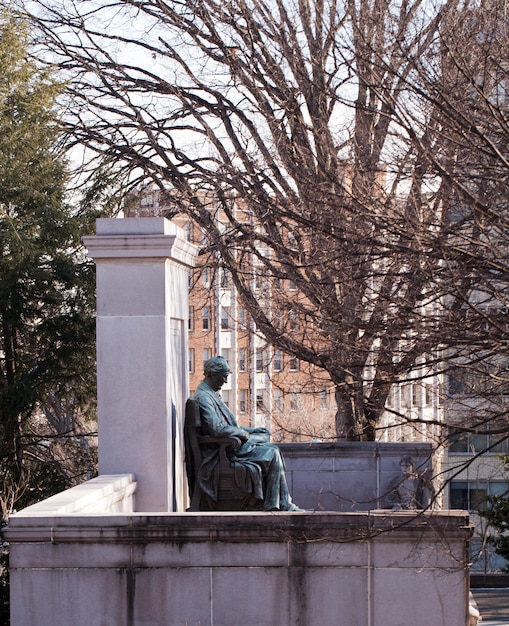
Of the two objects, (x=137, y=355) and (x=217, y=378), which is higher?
(x=137, y=355)

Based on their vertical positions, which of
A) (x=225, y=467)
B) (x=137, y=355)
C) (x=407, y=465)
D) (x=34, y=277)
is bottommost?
(x=407, y=465)

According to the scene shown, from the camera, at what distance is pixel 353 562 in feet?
22.1

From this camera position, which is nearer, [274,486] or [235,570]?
[235,570]

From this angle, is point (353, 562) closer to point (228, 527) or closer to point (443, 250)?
point (228, 527)

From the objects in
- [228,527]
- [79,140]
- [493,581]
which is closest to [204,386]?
[228,527]

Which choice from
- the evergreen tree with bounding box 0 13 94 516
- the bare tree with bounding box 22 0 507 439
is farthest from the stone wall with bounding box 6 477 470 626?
the evergreen tree with bounding box 0 13 94 516

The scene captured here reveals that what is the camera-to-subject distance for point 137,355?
30.5 feet

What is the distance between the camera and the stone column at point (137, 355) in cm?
922

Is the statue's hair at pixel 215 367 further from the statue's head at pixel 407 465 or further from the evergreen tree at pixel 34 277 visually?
the evergreen tree at pixel 34 277

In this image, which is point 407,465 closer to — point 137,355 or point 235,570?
point 137,355

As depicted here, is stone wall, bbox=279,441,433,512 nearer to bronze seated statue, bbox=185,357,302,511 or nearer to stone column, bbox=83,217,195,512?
bronze seated statue, bbox=185,357,302,511

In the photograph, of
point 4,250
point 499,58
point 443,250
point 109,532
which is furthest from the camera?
point 4,250

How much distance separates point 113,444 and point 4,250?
861cm

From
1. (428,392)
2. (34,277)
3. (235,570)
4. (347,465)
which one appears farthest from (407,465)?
(34,277)
